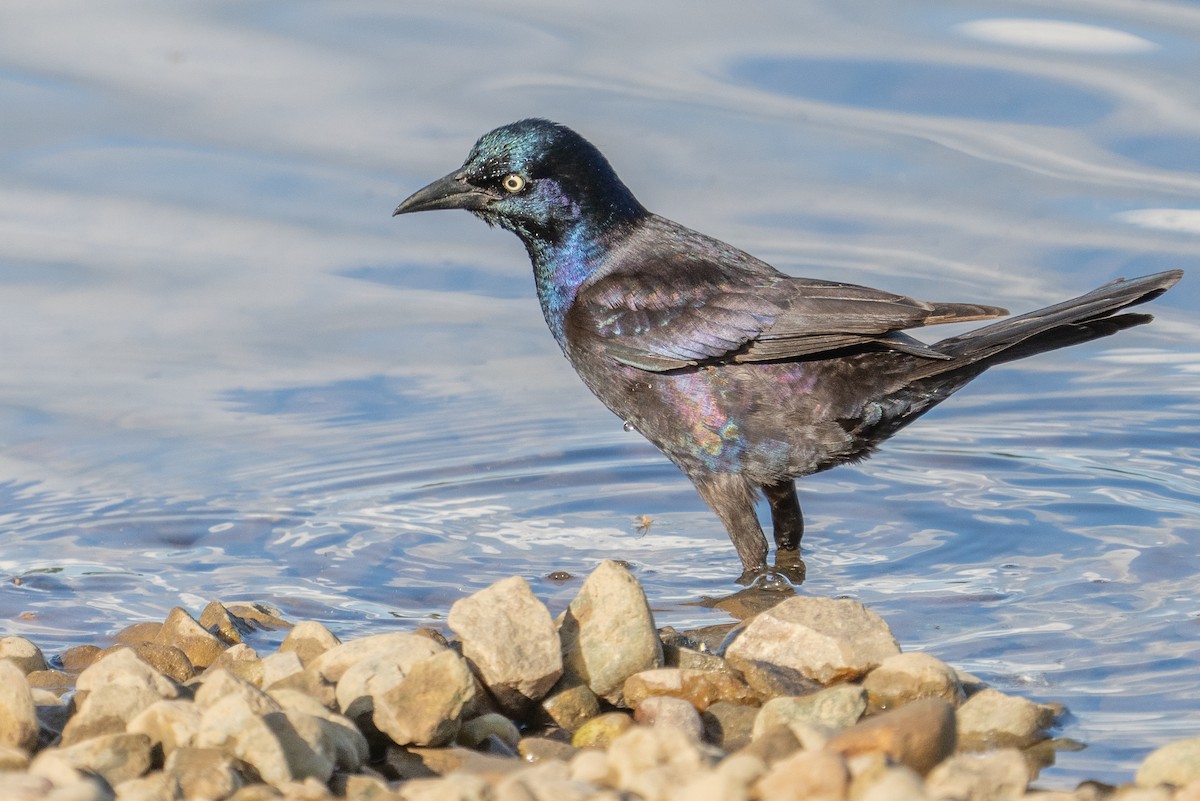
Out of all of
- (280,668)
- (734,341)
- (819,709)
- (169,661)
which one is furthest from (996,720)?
(169,661)

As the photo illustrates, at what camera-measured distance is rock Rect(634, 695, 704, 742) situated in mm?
3902

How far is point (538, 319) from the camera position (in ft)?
25.2

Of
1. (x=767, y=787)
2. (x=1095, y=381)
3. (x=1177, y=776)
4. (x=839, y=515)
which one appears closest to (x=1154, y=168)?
(x=1095, y=381)

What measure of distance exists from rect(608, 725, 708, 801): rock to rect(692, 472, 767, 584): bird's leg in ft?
7.37

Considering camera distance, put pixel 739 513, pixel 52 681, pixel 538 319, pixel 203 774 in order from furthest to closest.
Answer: pixel 538 319 < pixel 739 513 < pixel 52 681 < pixel 203 774

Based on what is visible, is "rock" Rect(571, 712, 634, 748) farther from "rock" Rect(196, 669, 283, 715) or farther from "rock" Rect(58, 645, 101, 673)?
"rock" Rect(58, 645, 101, 673)

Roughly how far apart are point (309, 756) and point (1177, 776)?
1.75 m

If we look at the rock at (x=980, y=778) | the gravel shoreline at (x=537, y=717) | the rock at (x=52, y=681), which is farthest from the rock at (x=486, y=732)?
the rock at (x=52, y=681)

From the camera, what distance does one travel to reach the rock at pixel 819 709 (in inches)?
148

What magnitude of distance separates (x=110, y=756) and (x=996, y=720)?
6.41 ft

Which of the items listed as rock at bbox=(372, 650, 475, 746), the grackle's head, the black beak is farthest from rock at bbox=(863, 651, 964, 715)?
the black beak

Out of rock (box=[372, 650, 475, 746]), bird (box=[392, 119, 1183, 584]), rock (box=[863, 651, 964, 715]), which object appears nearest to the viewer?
rock (box=[372, 650, 475, 746])

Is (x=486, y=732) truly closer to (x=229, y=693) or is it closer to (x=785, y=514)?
(x=229, y=693)

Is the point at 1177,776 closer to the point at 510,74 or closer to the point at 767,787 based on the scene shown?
the point at 767,787
